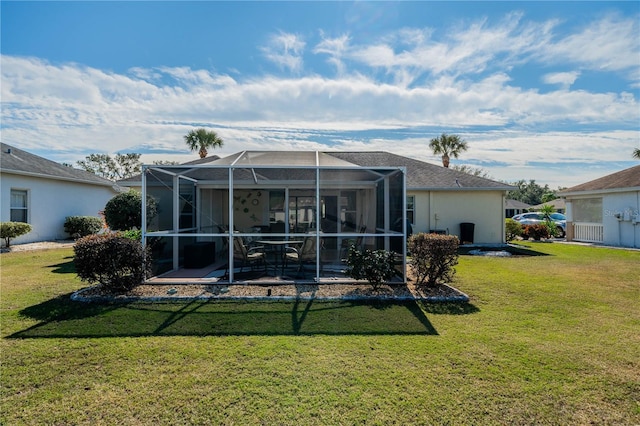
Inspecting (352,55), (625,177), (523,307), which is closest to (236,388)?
(523,307)

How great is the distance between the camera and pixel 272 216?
10.7m

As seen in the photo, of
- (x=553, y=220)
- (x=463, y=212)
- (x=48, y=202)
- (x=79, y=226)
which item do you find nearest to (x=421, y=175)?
(x=463, y=212)

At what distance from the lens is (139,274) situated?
A: 6316 millimetres

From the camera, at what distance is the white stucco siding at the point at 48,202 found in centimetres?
1379

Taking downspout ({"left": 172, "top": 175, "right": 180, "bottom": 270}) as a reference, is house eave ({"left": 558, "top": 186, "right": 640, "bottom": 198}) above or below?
above

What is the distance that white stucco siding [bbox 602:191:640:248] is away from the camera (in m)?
14.2

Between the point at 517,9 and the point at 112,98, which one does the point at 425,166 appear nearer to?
the point at 517,9

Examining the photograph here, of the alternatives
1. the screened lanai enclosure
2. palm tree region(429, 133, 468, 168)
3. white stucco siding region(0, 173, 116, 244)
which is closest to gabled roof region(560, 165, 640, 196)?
palm tree region(429, 133, 468, 168)

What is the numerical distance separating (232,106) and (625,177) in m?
18.2

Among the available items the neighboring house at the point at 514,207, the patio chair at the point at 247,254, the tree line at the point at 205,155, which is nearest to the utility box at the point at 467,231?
the tree line at the point at 205,155

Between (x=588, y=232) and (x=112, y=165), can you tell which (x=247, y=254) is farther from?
(x=112, y=165)

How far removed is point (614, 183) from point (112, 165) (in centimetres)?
4798

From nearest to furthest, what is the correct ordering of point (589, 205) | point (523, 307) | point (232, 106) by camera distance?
point (523, 307)
point (232, 106)
point (589, 205)

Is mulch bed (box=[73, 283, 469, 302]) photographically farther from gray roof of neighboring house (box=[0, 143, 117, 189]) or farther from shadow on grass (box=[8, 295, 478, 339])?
gray roof of neighboring house (box=[0, 143, 117, 189])
